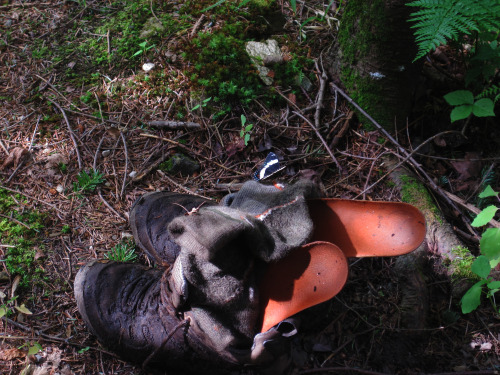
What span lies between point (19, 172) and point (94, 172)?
1.68ft

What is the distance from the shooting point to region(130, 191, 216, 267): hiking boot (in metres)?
2.19

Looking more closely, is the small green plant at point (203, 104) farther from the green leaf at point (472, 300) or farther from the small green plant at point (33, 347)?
the green leaf at point (472, 300)

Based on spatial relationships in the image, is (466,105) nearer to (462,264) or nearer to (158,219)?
(462,264)

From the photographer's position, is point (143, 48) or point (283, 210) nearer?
point (283, 210)

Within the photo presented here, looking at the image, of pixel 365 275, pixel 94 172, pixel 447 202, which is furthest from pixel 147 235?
pixel 447 202

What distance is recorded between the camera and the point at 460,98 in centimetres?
232

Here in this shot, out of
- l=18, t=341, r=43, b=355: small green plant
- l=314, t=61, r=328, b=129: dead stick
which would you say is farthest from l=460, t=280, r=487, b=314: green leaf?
l=18, t=341, r=43, b=355: small green plant

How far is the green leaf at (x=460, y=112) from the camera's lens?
226 centimetres

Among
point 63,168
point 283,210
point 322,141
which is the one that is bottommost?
point 63,168

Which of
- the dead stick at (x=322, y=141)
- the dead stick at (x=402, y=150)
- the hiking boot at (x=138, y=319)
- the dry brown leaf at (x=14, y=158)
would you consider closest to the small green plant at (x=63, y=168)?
the dry brown leaf at (x=14, y=158)

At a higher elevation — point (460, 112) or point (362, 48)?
point (362, 48)

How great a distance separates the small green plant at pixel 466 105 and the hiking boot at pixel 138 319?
1905 millimetres

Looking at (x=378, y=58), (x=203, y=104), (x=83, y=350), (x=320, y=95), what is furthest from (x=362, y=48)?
(x=83, y=350)

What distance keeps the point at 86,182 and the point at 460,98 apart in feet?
7.89
